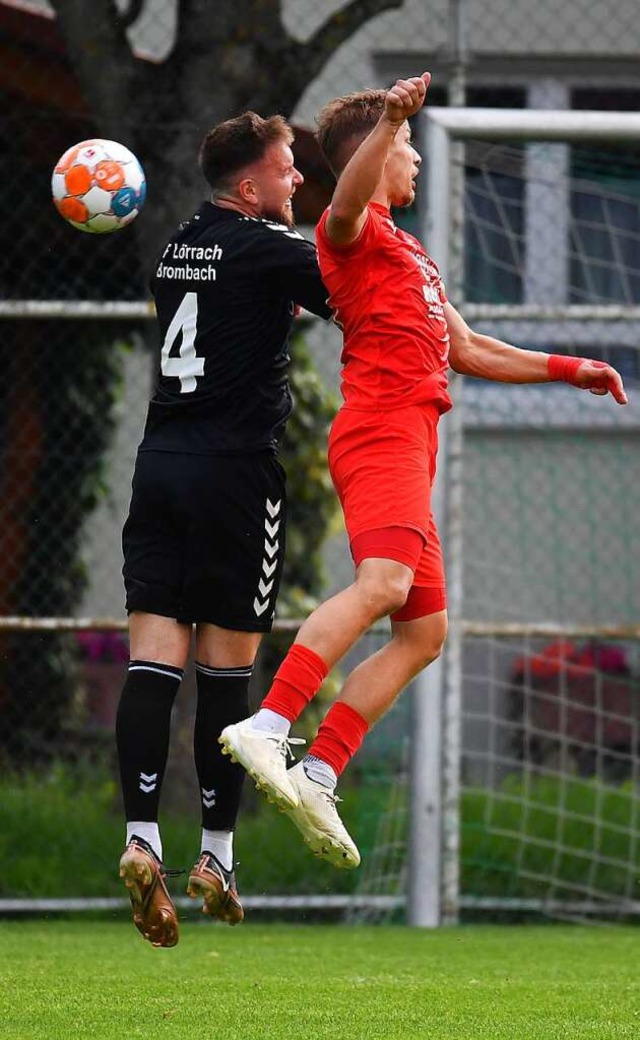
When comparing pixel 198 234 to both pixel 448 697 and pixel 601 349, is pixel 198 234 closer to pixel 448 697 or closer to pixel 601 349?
pixel 448 697

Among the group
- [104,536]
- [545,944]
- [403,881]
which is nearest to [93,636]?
[104,536]

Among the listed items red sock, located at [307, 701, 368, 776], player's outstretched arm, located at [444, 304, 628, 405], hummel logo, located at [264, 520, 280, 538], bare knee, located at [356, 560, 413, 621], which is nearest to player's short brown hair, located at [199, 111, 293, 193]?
player's outstretched arm, located at [444, 304, 628, 405]

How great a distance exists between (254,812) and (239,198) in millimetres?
3541

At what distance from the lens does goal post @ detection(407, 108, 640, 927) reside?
687 cm

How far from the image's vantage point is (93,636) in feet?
31.9

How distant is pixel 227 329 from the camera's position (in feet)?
15.3

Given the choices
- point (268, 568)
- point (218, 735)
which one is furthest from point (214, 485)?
point (218, 735)

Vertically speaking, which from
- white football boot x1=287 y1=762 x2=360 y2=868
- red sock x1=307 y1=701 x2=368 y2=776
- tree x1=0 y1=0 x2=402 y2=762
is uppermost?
tree x1=0 y1=0 x2=402 y2=762

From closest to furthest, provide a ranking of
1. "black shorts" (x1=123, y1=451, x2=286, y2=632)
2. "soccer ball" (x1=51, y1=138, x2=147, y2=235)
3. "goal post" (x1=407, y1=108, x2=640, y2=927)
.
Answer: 1. "black shorts" (x1=123, y1=451, x2=286, y2=632)
2. "soccer ball" (x1=51, y1=138, x2=147, y2=235)
3. "goal post" (x1=407, y1=108, x2=640, y2=927)

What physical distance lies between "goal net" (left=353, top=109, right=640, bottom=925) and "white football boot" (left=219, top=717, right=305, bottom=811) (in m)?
2.73

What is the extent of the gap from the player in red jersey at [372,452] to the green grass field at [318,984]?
1.60ft

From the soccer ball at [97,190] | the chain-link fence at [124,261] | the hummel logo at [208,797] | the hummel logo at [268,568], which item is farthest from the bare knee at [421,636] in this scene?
the chain-link fence at [124,261]

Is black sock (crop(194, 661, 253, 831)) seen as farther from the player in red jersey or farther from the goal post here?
the goal post

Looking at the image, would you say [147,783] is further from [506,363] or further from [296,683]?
[506,363]
